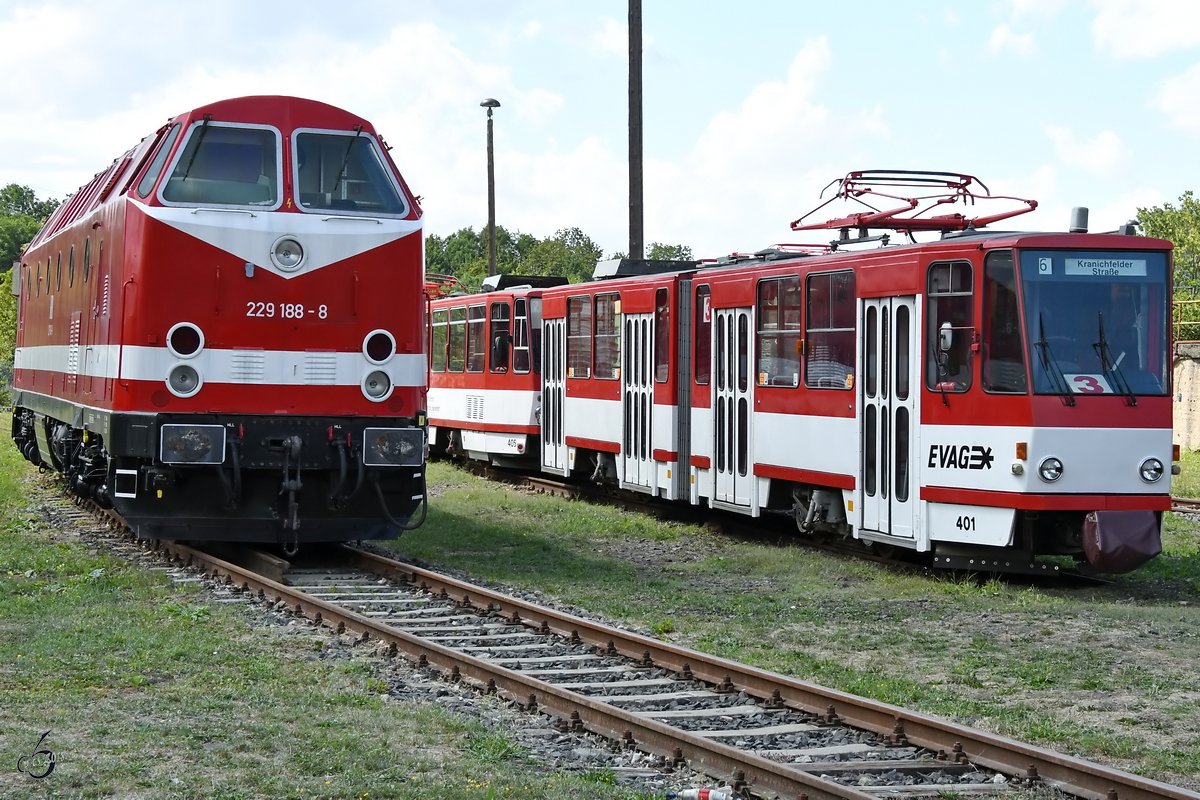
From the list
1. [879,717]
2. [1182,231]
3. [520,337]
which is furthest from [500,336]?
[1182,231]

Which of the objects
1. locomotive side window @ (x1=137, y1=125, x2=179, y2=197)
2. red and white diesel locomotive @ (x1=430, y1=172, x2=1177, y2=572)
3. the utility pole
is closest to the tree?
the utility pole

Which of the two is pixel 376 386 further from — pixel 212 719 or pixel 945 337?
pixel 212 719

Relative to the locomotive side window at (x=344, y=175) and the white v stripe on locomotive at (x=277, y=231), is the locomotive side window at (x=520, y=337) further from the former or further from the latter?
the white v stripe on locomotive at (x=277, y=231)

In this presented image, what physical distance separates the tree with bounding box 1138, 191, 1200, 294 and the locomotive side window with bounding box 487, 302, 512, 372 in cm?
2750

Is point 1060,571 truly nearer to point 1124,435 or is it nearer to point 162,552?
point 1124,435

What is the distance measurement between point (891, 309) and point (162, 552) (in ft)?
23.3

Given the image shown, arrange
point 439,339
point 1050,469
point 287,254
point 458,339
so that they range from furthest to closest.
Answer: point 439,339
point 458,339
point 287,254
point 1050,469

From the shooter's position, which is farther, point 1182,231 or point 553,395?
point 1182,231

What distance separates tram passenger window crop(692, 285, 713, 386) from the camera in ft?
52.7

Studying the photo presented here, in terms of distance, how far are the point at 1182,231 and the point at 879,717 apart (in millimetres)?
48661

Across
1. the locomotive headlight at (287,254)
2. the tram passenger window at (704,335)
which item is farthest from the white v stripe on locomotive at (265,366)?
the tram passenger window at (704,335)

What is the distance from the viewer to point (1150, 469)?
1190cm

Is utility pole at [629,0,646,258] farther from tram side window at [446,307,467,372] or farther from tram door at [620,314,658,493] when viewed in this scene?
tram door at [620,314,658,493]

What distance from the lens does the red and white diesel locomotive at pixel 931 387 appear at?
1173 cm
